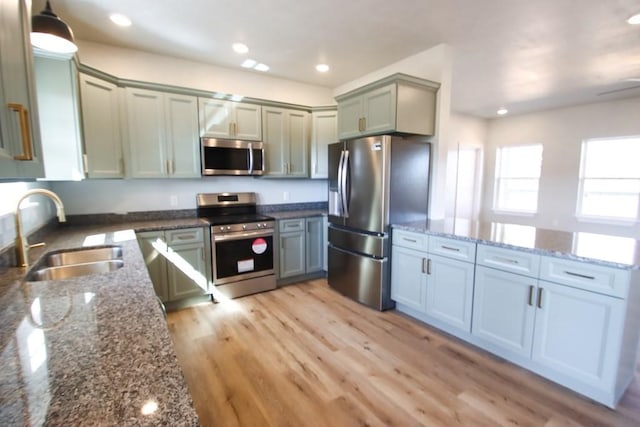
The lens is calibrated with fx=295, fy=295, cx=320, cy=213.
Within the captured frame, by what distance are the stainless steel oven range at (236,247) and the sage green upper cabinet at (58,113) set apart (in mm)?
1292

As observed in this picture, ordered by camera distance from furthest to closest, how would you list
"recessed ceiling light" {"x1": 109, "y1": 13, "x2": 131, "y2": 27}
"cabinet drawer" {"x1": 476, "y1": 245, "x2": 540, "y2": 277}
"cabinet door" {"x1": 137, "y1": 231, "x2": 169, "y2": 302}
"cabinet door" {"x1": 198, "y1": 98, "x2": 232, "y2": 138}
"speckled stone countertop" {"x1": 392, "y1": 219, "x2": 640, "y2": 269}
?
"cabinet door" {"x1": 198, "y1": 98, "x2": 232, "y2": 138}, "cabinet door" {"x1": 137, "y1": 231, "x2": 169, "y2": 302}, "recessed ceiling light" {"x1": 109, "y1": 13, "x2": 131, "y2": 27}, "cabinet drawer" {"x1": 476, "y1": 245, "x2": 540, "y2": 277}, "speckled stone countertop" {"x1": 392, "y1": 219, "x2": 640, "y2": 269}

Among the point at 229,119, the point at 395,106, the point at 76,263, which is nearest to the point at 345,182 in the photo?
the point at 395,106

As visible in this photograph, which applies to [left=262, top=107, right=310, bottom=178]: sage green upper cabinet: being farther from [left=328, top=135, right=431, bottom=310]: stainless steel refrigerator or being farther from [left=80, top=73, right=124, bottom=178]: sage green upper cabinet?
[left=80, top=73, right=124, bottom=178]: sage green upper cabinet

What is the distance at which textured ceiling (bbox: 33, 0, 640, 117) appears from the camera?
237 cm

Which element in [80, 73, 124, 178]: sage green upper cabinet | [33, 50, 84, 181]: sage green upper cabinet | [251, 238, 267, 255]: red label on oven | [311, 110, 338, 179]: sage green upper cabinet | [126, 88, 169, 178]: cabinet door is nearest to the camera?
[33, 50, 84, 181]: sage green upper cabinet

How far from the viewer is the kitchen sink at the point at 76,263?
1.71 metres

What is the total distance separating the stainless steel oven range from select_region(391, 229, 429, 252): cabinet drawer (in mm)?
1460

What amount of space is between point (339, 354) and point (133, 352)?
1.79 metres

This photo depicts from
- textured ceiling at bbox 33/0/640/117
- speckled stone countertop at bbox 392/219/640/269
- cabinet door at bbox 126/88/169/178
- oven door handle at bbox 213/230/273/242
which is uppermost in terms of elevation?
textured ceiling at bbox 33/0/640/117

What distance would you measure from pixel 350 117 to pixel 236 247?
1960mm

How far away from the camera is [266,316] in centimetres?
295

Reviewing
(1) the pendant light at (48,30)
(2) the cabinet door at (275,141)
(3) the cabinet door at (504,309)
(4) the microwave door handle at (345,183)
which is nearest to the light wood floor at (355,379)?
(3) the cabinet door at (504,309)

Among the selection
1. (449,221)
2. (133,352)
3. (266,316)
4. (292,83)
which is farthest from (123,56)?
(449,221)

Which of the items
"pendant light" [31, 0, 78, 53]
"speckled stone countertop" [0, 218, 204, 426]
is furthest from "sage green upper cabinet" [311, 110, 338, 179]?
"speckled stone countertop" [0, 218, 204, 426]
